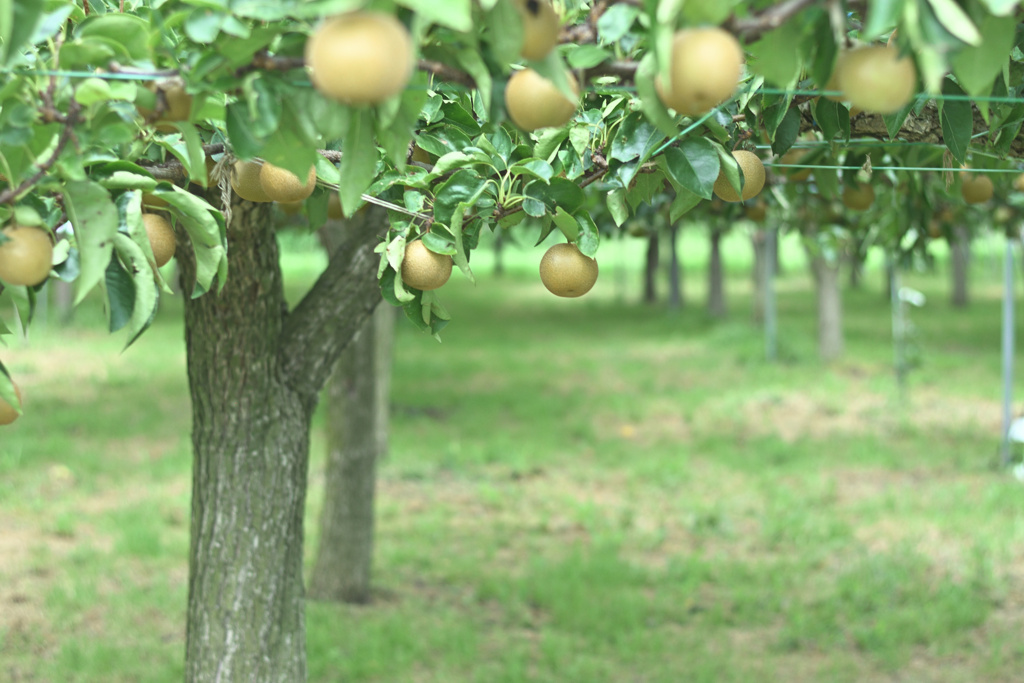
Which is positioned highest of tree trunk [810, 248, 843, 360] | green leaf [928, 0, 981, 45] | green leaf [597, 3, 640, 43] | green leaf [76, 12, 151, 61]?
tree trunk [810, 248, 843, 360]

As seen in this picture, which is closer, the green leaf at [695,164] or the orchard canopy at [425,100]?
the orchard canopy at [425,100]

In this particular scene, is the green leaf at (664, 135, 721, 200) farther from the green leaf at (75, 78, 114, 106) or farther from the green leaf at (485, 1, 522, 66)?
the green leaf at (75, 78, 114, 106)

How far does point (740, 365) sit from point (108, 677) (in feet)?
25.5

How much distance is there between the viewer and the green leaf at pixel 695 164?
1.25m

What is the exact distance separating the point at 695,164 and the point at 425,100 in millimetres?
369

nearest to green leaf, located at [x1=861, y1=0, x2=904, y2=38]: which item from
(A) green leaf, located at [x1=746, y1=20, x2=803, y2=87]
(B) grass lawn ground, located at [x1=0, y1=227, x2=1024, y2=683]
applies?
(A) green leaf, located at [x1=746, y1=20, x2=803, y2=87]

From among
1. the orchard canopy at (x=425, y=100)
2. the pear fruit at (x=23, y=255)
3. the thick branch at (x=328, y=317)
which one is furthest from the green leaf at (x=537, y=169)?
the thick branch at (x=328, y=317)

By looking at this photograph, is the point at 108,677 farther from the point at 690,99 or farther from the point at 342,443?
the point at 690,99

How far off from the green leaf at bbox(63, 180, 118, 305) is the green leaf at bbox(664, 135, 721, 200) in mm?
713

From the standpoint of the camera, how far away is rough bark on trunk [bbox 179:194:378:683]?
247cm

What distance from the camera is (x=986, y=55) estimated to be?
3.27ft

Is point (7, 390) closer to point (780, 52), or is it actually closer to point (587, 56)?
point (587, 56)

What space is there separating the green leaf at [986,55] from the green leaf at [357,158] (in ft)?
2.06

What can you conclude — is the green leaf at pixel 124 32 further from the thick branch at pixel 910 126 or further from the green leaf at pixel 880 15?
the thick branch at pixel 910 126
